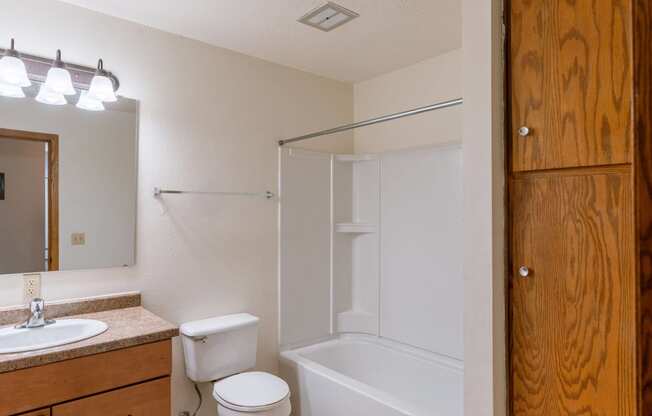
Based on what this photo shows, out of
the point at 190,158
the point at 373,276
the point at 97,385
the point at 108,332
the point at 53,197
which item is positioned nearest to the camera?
the point at 97,385

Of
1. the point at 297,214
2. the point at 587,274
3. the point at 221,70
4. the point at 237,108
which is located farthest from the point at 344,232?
the point at 587,274

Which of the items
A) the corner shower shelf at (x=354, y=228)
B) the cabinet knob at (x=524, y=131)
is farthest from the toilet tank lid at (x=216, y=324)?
the cabinet knob at (x=524, y=131)

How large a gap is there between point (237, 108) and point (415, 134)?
46.7 inches

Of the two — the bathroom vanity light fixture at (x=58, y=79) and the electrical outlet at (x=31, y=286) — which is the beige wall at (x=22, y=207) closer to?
the electrical outlet at (x=31, y=286)

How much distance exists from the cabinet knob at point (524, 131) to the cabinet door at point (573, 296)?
127mm

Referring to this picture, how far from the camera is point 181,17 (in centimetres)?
214

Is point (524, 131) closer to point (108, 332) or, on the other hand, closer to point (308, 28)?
point (308, 28)

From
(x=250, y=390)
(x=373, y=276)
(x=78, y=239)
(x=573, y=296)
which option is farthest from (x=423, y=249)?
(x=78, y=239)

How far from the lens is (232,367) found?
2.34 m

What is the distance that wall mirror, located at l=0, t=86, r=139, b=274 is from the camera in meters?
1.87

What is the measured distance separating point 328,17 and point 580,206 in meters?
1.55

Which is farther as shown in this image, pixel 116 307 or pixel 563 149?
pixel 116 307

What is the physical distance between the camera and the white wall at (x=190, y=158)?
2.02 meters

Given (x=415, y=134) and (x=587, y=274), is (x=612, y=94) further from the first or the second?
(x=415, y=134)
